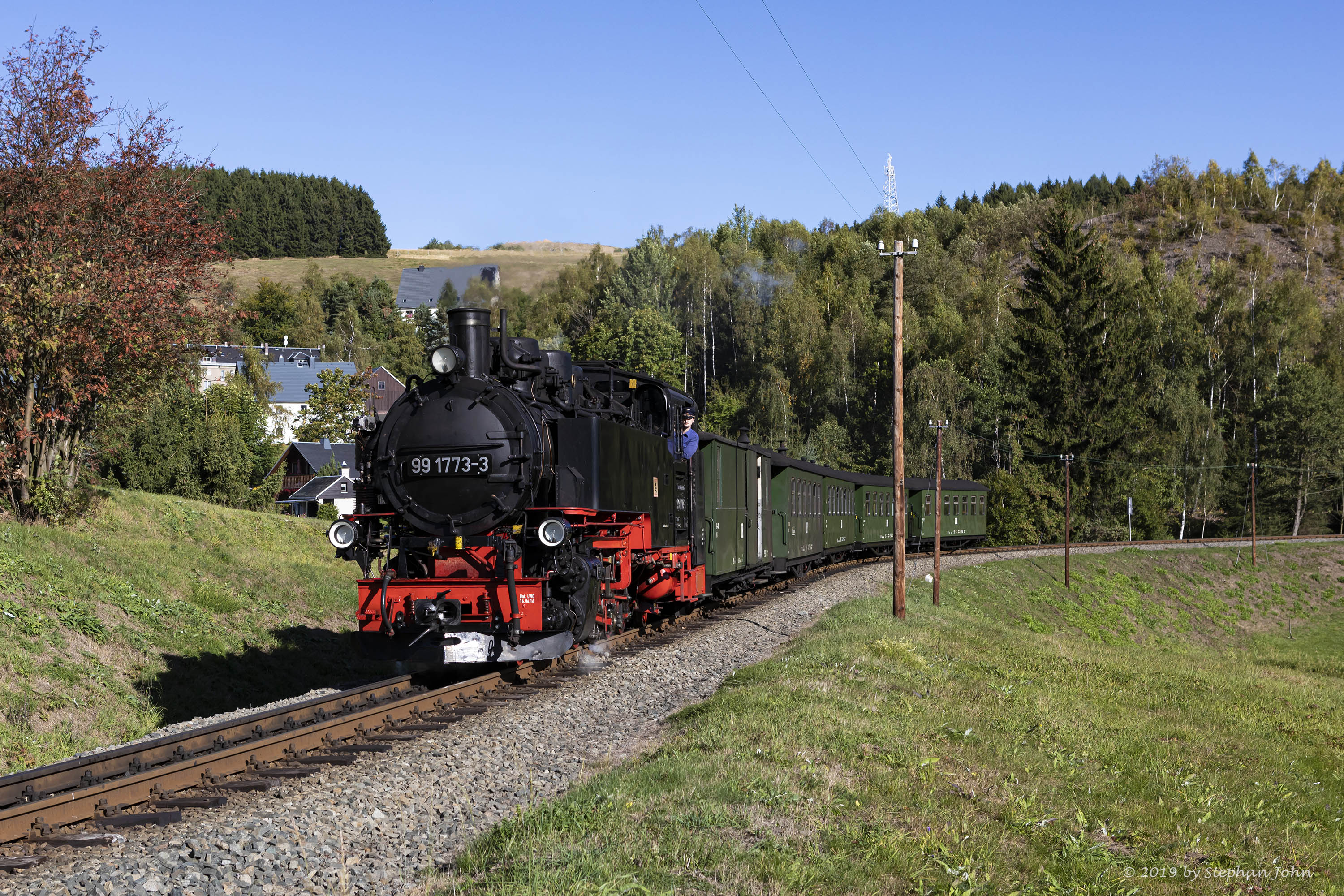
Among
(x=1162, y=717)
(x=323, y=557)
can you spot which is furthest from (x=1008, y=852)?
(x=323, y=557)

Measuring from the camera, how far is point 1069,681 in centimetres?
1523

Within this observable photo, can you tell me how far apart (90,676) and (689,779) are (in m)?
9.15

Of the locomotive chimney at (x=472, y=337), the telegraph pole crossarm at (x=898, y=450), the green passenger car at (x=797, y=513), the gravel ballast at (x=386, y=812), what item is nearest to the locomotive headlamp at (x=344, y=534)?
the locomotive chimney at (x=472, y=337)

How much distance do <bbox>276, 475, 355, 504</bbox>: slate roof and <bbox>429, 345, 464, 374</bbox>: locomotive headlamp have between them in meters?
43.3

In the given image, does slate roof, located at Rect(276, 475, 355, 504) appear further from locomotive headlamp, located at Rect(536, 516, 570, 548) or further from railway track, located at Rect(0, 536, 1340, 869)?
locomotive headlamp, located at Rect(536, 516, 570, 548)

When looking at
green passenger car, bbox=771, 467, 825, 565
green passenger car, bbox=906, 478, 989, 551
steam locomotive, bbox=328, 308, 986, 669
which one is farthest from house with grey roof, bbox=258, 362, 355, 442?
steam locomotive, bbox=328, 308, 986, 669

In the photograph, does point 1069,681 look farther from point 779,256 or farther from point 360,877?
point 779,256

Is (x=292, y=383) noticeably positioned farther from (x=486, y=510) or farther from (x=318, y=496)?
(x=486, y=510)

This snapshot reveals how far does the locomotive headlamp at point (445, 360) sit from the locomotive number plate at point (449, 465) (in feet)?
3.16

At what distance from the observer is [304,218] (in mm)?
142000

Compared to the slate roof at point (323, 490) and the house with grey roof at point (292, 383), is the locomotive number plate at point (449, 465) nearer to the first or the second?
the slate roof at point (323, 490)

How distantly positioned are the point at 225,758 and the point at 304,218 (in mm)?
145842

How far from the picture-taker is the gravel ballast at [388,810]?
18.3 feet

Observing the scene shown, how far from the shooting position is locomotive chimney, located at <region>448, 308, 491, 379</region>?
38.4 ft
